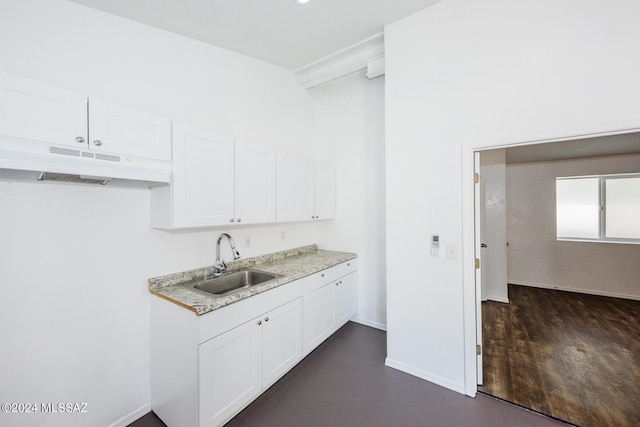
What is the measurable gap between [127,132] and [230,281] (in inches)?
57.7

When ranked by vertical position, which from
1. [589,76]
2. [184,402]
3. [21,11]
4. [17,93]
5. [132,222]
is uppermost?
[21,11]

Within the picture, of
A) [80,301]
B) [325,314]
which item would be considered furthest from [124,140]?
[325,314]

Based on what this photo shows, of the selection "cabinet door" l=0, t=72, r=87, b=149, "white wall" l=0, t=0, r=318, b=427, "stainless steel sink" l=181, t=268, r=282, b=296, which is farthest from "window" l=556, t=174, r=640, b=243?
"cabinet door" l=0, t=72, r=87, b=149

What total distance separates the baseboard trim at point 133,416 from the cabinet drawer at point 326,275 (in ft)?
4.79

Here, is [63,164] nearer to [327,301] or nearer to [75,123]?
[75,123]

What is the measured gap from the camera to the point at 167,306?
177 cm

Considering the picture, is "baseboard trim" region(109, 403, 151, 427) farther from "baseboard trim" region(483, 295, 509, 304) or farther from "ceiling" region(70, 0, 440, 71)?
"baseboard trim" region(483, 295, 509, 304)

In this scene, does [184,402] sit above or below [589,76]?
below

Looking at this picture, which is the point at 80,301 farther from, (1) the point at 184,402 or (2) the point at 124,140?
(2) the point at 124,140

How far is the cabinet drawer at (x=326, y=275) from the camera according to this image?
247 centimetres

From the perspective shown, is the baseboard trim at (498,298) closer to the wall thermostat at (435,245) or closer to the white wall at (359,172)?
the white wall at (359,172)

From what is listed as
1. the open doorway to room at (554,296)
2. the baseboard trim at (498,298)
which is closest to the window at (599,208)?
the open doorway to room at (554,296)

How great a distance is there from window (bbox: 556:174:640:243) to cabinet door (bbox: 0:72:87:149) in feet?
22.2

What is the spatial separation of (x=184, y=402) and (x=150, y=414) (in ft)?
1.86
